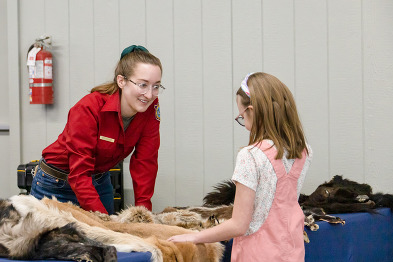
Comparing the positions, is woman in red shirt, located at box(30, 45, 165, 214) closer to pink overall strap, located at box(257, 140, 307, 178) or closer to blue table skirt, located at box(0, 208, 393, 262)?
blue table skirt, located at box(0, 208, 393, 262)

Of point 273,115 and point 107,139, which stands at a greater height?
point 273,115

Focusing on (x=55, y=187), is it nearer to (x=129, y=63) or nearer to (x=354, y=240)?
(x=129, y=63)

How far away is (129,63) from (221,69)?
1266mm

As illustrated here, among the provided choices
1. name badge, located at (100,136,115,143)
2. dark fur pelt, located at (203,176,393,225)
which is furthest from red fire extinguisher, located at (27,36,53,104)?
name badge, located at (100,136,115,143)

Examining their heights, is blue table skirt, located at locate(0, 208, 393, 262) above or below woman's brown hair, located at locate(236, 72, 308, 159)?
below

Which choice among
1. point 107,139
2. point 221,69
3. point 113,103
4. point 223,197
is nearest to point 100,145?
point 107,139

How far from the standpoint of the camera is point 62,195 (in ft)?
8.65

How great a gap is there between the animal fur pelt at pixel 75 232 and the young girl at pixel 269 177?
A: 2.9 inches

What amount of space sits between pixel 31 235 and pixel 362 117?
2251 mm

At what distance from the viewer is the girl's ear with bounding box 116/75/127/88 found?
8.39 ft

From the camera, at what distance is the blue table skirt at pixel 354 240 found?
245 centimetres

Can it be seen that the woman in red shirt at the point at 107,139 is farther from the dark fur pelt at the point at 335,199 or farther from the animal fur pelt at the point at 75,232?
the dark fur pelt at the point at 335,199

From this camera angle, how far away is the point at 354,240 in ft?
8.81

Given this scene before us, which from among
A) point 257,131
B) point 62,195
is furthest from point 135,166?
point 257,131
